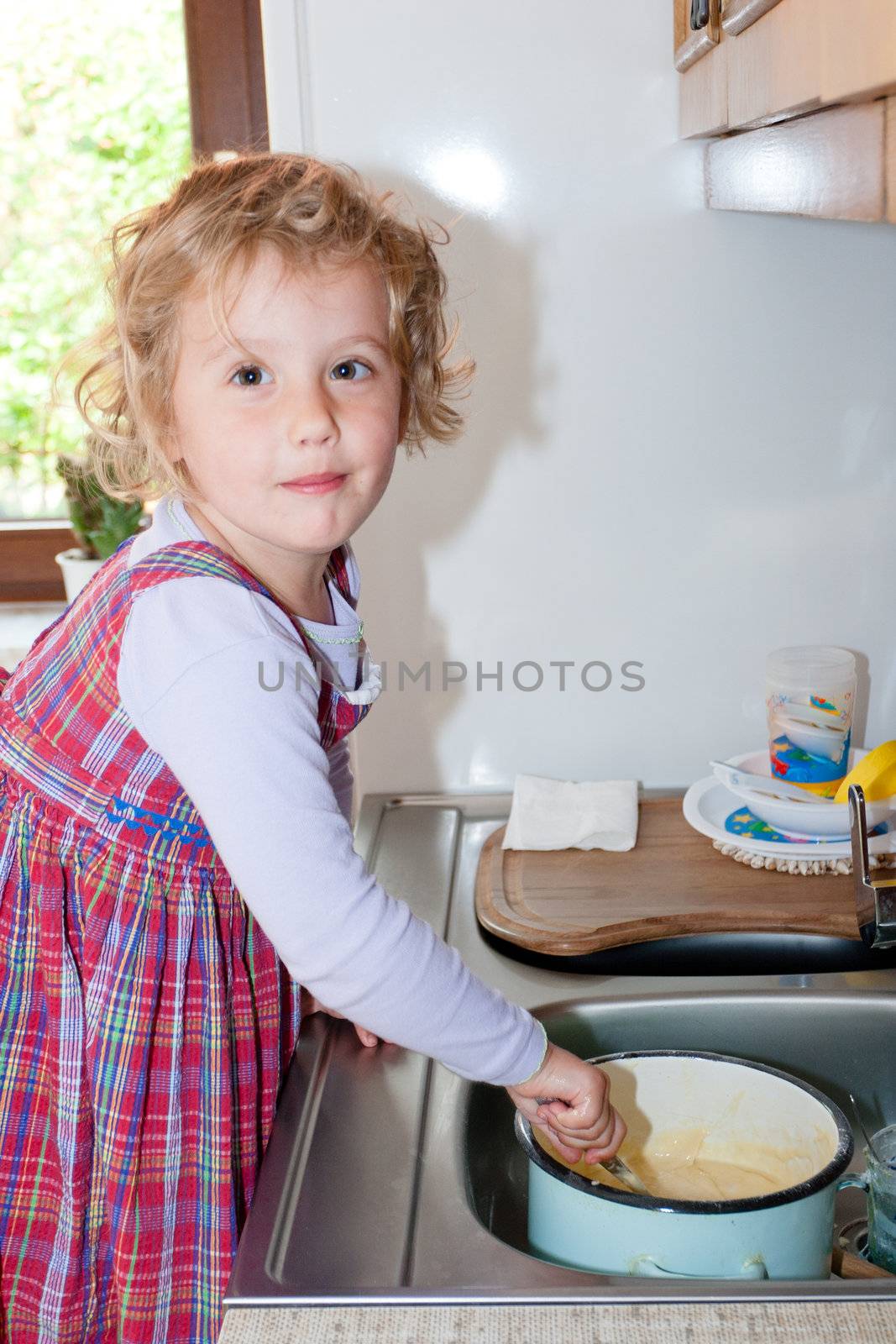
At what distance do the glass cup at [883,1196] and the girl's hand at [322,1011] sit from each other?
31 cm

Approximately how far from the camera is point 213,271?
0.82 meters

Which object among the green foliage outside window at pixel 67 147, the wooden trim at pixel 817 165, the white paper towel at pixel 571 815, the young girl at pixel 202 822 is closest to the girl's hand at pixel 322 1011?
the young girl at pixel 202 822

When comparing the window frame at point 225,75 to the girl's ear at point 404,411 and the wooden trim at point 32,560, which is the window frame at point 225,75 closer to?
the wooden trim at point 32,560

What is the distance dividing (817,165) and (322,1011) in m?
0.63

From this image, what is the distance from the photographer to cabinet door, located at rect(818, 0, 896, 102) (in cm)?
46

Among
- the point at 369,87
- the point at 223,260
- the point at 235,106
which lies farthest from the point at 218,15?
the point at 223,260

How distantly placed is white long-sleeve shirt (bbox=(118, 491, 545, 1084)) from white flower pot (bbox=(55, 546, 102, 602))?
107 cm

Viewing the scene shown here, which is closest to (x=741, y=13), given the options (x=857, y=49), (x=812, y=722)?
(x=857, y=49)

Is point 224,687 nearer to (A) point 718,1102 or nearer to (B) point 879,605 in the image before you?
(A) point 718,1102

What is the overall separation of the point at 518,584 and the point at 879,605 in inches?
13.3

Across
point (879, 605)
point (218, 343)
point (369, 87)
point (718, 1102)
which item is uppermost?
point (369, 87)

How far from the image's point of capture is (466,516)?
1.22m

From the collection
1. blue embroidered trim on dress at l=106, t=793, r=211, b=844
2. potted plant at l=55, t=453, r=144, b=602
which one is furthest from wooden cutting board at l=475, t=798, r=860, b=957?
potted plant at l=55, t=453, r=144, b=602

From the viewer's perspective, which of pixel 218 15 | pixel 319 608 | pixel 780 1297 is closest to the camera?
pixel 780 1297
